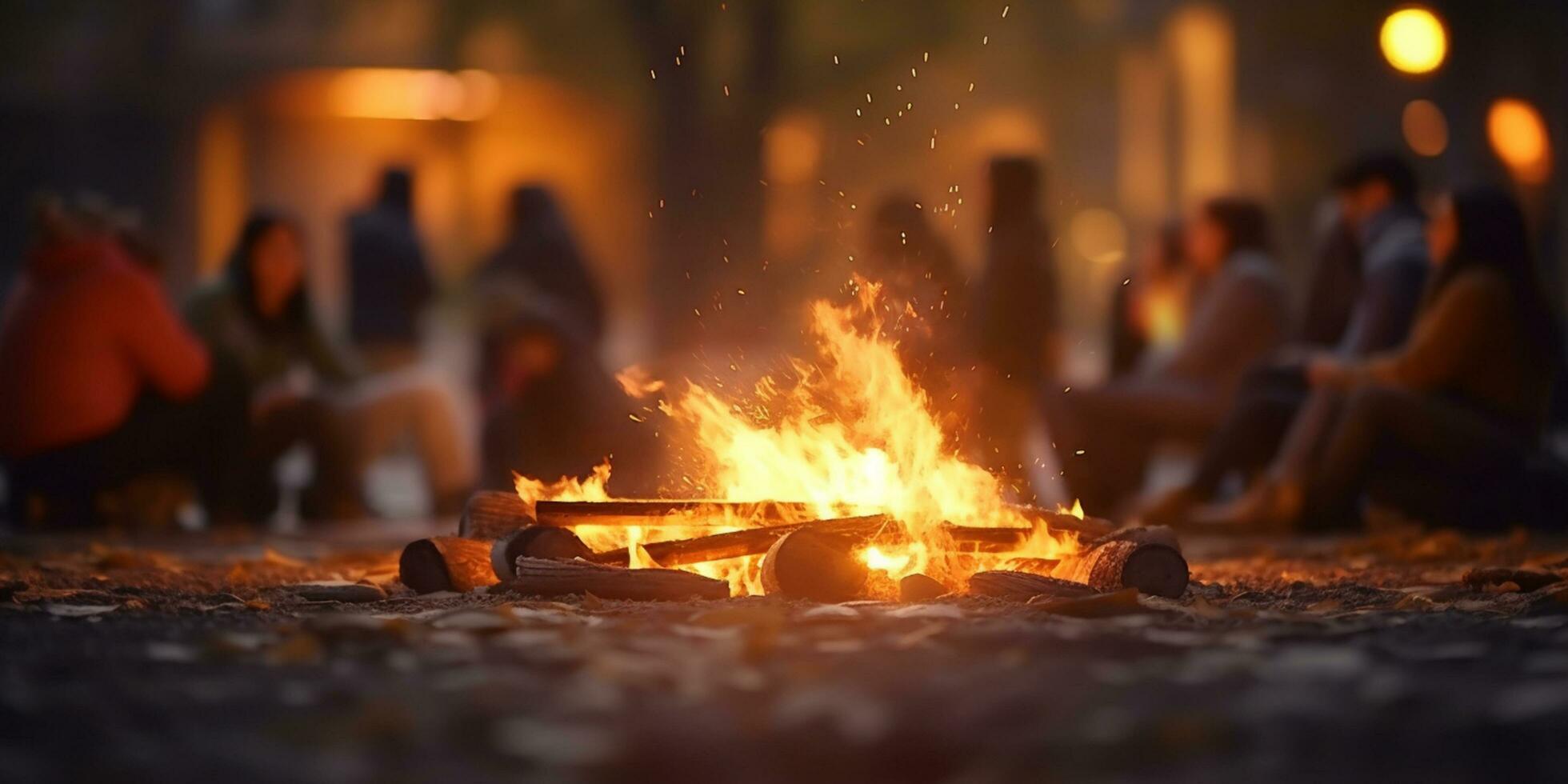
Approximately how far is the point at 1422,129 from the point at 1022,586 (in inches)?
687

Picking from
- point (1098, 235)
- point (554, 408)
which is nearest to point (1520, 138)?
point (554, 408)

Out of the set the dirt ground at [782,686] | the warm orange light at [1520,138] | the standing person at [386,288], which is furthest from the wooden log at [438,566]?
the warm orange light at [1520,138]

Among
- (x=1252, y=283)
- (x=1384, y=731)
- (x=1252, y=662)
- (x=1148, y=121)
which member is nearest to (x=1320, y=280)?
(x=1252, y=283)

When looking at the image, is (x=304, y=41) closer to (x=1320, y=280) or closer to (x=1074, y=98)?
(x=1074, y=98)

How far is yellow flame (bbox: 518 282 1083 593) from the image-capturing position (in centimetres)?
698

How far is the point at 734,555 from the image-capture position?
22.4 feet

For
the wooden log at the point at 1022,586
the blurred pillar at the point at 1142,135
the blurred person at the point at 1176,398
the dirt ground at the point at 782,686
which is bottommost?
the dirt ground at the point at 782,686

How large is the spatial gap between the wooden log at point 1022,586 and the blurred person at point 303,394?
6.37 meters

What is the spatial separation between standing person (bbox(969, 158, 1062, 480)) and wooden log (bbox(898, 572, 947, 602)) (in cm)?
470

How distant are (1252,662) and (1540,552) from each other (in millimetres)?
3964

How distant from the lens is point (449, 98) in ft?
112

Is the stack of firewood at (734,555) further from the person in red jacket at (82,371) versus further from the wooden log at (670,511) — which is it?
the person in red jacket at (82,371)

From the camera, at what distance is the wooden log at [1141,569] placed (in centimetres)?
646

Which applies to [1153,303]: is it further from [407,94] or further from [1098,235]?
[1098,235]
